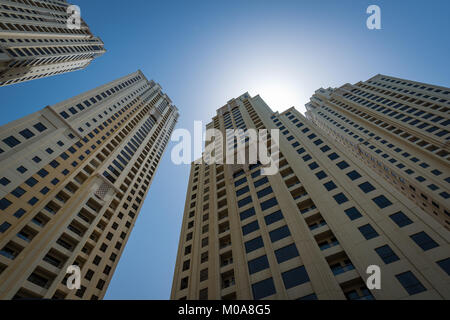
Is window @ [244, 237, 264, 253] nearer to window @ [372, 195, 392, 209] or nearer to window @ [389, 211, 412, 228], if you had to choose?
window @ [372, 195, 392, 209]

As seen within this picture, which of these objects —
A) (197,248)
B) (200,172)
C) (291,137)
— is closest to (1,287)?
(197,248)

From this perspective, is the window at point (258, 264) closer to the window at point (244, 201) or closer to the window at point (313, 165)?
the window at point (244, 201)

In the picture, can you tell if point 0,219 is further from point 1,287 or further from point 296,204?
point 296,204

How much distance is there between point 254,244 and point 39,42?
81.7 meters

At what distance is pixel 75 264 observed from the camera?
35.6 meters

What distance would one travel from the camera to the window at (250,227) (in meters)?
27.0

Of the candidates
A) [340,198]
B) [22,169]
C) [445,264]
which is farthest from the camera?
[22,169]

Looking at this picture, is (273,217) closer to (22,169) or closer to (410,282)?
(410,282)

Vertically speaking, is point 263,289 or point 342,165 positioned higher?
point 342,165

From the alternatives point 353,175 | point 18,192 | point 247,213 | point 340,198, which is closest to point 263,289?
point 247,213

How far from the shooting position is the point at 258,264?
22609 millimetres

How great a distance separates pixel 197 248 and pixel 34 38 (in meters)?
76.8

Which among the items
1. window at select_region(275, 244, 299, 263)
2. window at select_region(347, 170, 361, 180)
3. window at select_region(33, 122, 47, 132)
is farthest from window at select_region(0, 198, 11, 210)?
window at select_region(347, 170, 361, 180)
